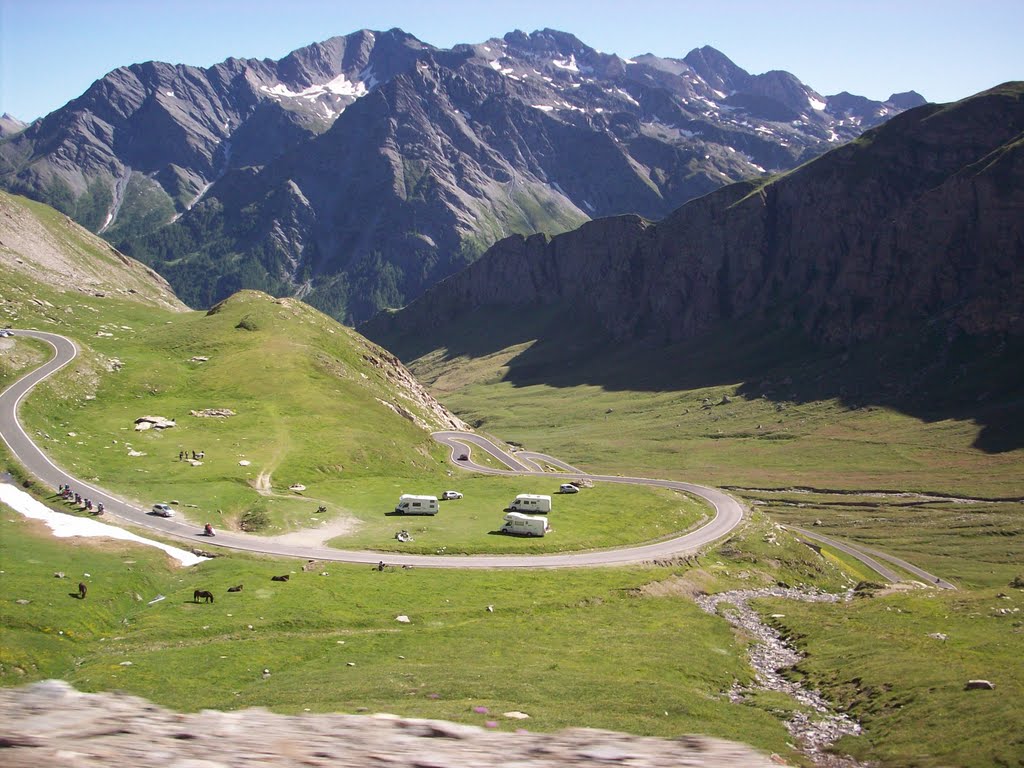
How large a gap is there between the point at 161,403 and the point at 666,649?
92129 millimetres

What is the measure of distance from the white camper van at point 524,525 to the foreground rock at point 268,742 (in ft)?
222

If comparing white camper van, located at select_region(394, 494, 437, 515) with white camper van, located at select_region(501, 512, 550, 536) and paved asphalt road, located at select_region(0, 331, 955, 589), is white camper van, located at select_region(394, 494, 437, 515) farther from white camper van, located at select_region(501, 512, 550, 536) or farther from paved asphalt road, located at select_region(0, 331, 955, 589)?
paved asphalt road, located at select_region(0, 331, 955, 589)

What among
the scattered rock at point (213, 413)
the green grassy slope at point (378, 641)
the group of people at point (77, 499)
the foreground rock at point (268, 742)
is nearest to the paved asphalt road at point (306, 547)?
the group of people at point (77, 499)

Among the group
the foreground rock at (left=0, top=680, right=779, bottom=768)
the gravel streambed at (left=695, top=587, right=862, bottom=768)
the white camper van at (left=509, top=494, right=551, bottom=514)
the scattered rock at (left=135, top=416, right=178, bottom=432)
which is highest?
the foreground rock at (left=0, top=680, right=779, bottom=768)

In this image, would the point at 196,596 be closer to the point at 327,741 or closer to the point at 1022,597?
the point at 327,741

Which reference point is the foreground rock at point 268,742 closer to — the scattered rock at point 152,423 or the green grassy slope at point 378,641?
the green grassy slope at point 378,641

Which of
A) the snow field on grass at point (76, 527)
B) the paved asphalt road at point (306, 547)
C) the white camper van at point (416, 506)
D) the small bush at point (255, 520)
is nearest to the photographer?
the snow field on grass at point (76, 527)

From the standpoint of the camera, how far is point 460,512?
317ft

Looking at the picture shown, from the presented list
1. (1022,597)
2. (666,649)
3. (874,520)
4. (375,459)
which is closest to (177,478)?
(375,459)

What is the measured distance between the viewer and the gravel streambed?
40156 mm

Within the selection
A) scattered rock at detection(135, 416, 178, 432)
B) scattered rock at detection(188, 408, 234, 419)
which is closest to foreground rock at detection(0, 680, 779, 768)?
scattered rock at detection(135, 416, 178, 432)

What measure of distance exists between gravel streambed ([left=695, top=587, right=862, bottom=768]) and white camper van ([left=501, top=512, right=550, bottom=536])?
19.5 meters

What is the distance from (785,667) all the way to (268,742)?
4903 centimetres

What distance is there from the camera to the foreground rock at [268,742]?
14680 mm
